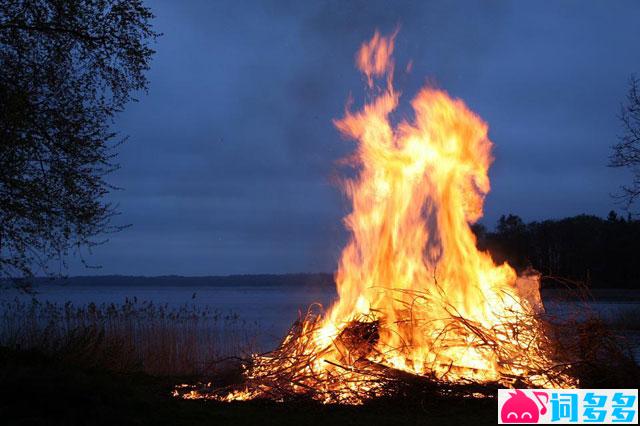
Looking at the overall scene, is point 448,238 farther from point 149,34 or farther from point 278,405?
point 149,34

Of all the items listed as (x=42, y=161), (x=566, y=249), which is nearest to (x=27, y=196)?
(x=42, y=161)

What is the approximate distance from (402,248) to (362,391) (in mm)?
2410

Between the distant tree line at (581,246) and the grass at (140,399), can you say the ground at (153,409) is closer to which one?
the grass at (140,399)

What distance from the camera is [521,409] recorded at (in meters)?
6.48

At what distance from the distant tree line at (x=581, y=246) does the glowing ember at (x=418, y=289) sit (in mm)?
31538

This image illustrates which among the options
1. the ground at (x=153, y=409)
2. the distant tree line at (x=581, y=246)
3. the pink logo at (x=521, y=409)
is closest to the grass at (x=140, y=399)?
the ground at (x=153, y=409)

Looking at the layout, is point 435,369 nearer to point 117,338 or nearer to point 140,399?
point 140,399

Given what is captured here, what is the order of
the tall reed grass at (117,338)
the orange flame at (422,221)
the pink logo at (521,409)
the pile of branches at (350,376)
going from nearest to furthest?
the pink logo at (521,409) → the pile of branches at (350,376) → the orange flame at (422,221) → the tall reed grass at (117,338)

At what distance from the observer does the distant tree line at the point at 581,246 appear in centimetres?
4331

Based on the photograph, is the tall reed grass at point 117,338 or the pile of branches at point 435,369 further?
the tall reed grass at point 117,338

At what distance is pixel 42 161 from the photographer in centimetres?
988

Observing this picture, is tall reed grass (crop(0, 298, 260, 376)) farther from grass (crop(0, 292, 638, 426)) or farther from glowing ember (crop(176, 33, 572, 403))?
glowing ember (crop(176, 33, 572, 403))

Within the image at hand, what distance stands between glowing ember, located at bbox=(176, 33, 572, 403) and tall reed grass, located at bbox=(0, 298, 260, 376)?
3.63 meters

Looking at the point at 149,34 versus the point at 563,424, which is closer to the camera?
the point at 563,424
